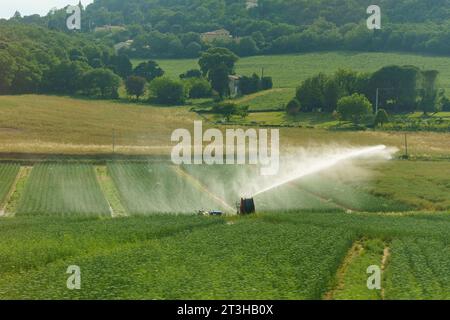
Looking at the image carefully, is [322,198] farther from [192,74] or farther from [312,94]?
[192,74]

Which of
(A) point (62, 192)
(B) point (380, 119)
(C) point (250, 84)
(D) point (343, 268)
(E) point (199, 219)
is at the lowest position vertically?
(A) point (62, 192)

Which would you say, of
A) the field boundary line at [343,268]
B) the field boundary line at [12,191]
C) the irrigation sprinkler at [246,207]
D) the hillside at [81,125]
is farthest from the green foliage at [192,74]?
the field boundary line at [343,268]

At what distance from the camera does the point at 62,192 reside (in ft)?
180

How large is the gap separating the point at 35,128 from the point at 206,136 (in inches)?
914

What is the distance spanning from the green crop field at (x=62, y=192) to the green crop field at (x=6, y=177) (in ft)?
4.93

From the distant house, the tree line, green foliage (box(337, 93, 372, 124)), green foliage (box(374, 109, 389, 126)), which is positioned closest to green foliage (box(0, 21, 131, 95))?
the distant house

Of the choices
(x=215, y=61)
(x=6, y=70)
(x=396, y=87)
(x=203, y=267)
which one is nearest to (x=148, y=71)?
(x=215, y=61)

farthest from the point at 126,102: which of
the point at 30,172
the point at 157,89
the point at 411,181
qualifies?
the point at 411,181

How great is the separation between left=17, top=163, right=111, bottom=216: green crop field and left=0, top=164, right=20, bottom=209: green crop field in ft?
4.93

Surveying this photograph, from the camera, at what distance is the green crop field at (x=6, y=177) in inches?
2115

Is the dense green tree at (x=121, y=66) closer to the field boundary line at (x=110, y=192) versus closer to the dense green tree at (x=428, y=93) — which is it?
the dense green tree at (x=428, y=93)

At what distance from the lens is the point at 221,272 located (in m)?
30.1

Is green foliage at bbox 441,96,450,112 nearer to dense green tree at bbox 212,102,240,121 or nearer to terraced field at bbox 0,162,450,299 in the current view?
dense green tree at bbox 212,102,240,121

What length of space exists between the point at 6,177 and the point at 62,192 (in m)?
8.21
